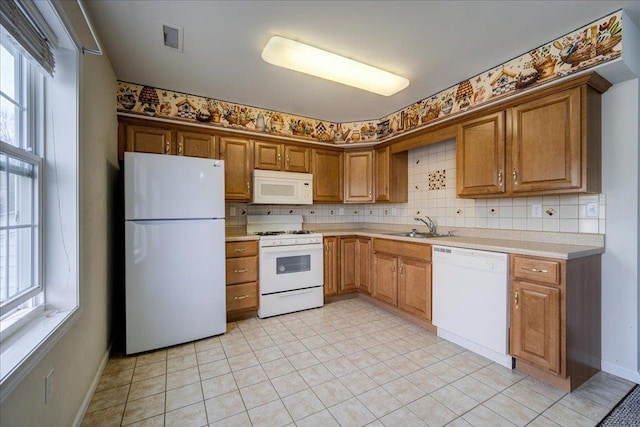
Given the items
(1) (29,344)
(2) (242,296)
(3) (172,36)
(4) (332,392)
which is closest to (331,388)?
(4) (332,392)

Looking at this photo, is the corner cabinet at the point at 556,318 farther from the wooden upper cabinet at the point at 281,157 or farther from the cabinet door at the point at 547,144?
the wooden upper cabinet at the point at 281,157

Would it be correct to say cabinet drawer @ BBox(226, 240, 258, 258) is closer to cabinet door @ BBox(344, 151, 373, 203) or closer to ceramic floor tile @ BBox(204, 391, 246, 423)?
ceramic floor tile @ BBox(204, 391, 246, 423)

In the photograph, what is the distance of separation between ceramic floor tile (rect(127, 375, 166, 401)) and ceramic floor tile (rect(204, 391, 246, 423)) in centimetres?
39

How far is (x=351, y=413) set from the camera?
64.2 inches

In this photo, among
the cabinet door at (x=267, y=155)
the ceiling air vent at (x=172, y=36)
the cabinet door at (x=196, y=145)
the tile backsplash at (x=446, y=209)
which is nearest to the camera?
the ceiling air vent at (x=172, y=36)

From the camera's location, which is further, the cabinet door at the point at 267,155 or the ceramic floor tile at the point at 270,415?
the cabinet door at the point at 267,155

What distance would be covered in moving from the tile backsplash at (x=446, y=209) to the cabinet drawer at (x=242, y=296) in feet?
2.80

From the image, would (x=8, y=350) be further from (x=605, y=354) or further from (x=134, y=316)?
(x=605, y=354)

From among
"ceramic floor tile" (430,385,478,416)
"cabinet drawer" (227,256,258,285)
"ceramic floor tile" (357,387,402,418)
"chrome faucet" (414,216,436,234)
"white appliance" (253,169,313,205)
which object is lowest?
"ceramic floor tile" (357,387,402,418)

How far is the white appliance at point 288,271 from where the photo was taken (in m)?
3.08

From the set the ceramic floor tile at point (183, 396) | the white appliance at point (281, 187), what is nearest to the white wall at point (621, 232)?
the white appliance at point (281, 187)

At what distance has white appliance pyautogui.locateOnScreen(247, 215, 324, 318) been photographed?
3.08 m

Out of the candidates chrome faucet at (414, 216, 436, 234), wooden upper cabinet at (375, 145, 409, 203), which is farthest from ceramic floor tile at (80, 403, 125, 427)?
wooden upper cabinet at (375, 145, 409, 203)

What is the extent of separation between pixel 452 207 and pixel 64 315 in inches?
129
